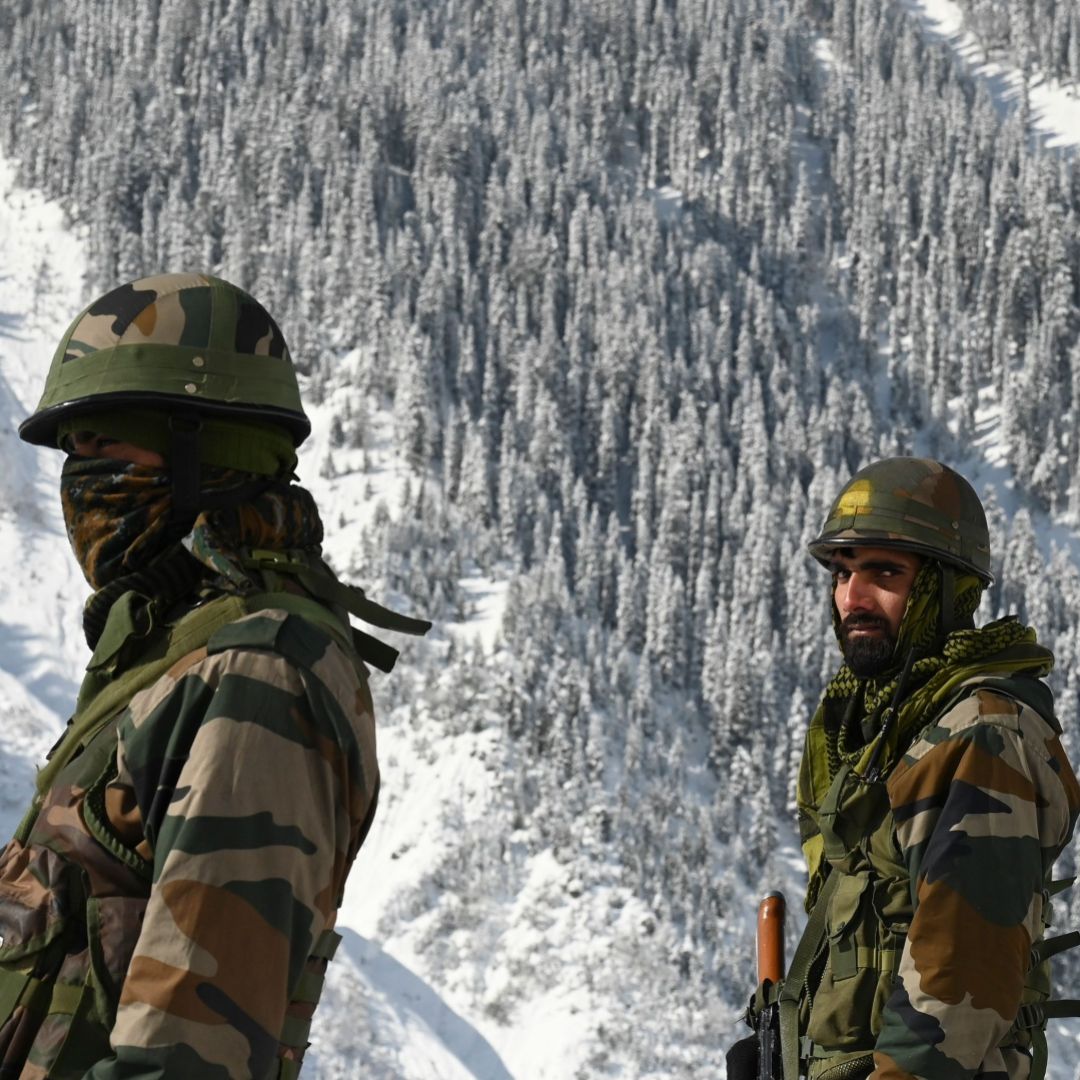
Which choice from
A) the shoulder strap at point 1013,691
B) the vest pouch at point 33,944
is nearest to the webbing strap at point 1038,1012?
the shoulder strap at point 1013,691

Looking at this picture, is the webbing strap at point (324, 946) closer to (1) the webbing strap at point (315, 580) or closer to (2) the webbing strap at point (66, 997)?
(2) the webbing strap at point (66, 997)

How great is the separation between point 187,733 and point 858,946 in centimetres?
249

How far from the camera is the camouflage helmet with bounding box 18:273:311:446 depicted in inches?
115

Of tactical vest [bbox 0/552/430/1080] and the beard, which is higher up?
the beard

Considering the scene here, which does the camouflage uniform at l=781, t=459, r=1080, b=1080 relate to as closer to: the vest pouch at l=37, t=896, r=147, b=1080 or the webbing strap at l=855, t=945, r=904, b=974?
the webbing strap at l=855, t=945, r=904, b=974

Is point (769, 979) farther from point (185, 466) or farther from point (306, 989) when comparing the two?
point (185, 466)

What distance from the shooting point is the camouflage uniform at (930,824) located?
Result: 389 centimetres

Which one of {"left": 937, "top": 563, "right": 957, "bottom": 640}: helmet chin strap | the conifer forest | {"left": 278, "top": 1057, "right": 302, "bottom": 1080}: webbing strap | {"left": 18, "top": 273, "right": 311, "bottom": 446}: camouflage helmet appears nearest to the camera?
{"left": 278, "top": 1057, "right": 302, "bottom": 1080}: webbing strap

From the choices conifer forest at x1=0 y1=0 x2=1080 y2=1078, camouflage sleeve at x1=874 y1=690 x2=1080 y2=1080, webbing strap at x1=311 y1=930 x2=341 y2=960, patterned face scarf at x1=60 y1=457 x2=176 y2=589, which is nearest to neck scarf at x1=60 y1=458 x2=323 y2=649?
patterned face scarf at x1=60 y1=457 x2=176 y2=589

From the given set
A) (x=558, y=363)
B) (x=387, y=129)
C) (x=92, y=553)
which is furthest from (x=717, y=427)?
(x=92, y=553)

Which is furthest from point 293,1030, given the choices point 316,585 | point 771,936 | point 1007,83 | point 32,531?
point 1007,83

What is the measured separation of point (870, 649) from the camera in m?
4.87

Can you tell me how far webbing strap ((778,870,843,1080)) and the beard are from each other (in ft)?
2.15

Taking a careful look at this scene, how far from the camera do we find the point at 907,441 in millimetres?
101938
